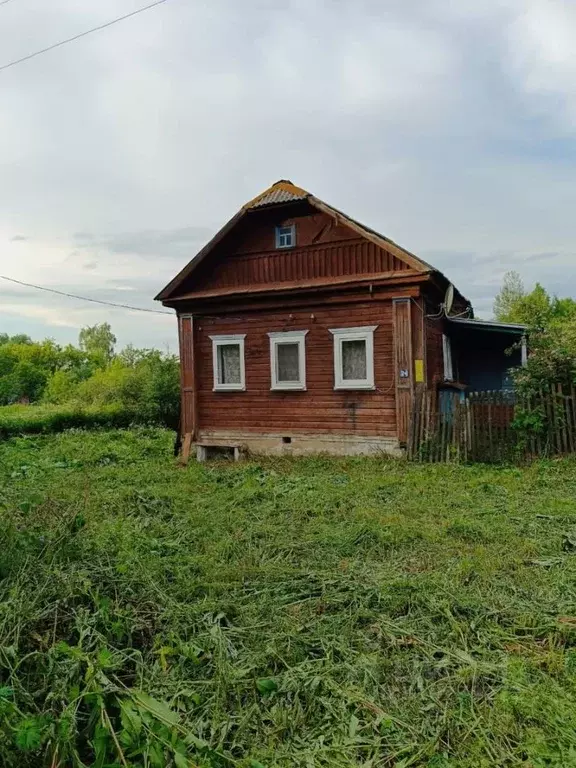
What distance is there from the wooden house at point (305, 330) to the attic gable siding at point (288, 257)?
2cm

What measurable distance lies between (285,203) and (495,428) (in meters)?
6.51

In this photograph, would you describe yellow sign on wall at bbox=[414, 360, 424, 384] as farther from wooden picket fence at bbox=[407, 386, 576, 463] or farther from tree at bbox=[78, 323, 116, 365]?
tree at bbox=[78, 323, 116, 365]

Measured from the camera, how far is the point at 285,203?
12.2 meters

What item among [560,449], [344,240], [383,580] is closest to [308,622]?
[383,580]

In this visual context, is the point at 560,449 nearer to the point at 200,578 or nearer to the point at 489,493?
the point at 489,493

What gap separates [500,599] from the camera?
4.03 metres

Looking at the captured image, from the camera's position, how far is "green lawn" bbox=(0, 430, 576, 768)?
101 inches

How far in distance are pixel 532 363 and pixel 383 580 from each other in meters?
7.27

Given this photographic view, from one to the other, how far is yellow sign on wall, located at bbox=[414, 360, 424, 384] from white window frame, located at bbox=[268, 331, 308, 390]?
2.60m

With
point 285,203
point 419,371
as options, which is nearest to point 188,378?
point 285,203

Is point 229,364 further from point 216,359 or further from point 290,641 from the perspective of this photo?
point 290,641

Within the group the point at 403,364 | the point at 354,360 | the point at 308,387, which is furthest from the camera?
the point at 308,387

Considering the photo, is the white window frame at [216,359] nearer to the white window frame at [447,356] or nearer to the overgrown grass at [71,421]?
the white window frame at [447,356]

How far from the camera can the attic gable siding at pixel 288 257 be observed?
11805mm
